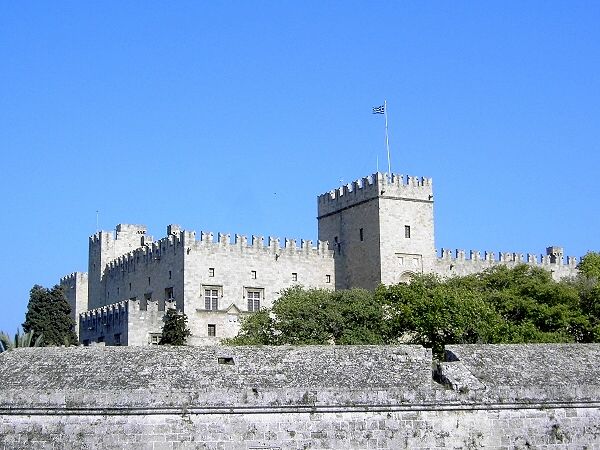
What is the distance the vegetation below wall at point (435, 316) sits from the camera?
41.4 metres

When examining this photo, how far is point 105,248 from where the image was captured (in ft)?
234

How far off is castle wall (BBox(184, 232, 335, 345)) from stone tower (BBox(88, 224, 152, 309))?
12.7 meters

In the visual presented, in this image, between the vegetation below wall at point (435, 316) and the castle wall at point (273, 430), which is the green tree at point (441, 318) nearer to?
the vegetation below wall at point (435, 316)

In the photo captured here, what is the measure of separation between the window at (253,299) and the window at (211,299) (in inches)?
90.1

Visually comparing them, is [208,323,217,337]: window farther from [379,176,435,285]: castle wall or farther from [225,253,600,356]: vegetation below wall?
[379,176,435,285]: castle wall

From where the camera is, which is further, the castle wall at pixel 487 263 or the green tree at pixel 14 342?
the castle wall at pixel 487 263

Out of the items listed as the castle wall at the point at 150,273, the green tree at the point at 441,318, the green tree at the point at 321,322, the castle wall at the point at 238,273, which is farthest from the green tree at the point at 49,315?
the green tree at the point at 441,318

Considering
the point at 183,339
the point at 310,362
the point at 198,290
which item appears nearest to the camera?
the point at 310,362

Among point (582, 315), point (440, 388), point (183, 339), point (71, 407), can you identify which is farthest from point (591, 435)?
point (183, 339)

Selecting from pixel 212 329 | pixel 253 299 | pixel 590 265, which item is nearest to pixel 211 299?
pixel 212 329

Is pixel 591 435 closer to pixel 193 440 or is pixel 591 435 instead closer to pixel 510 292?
pixel 193 440

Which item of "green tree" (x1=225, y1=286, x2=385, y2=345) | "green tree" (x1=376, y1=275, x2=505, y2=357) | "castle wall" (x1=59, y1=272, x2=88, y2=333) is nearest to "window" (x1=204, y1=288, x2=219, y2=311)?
"green tree" (x1=225, y1=286, x2=385, y2=345)

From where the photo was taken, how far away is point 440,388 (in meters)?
18.3

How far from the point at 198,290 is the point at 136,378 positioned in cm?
4147
